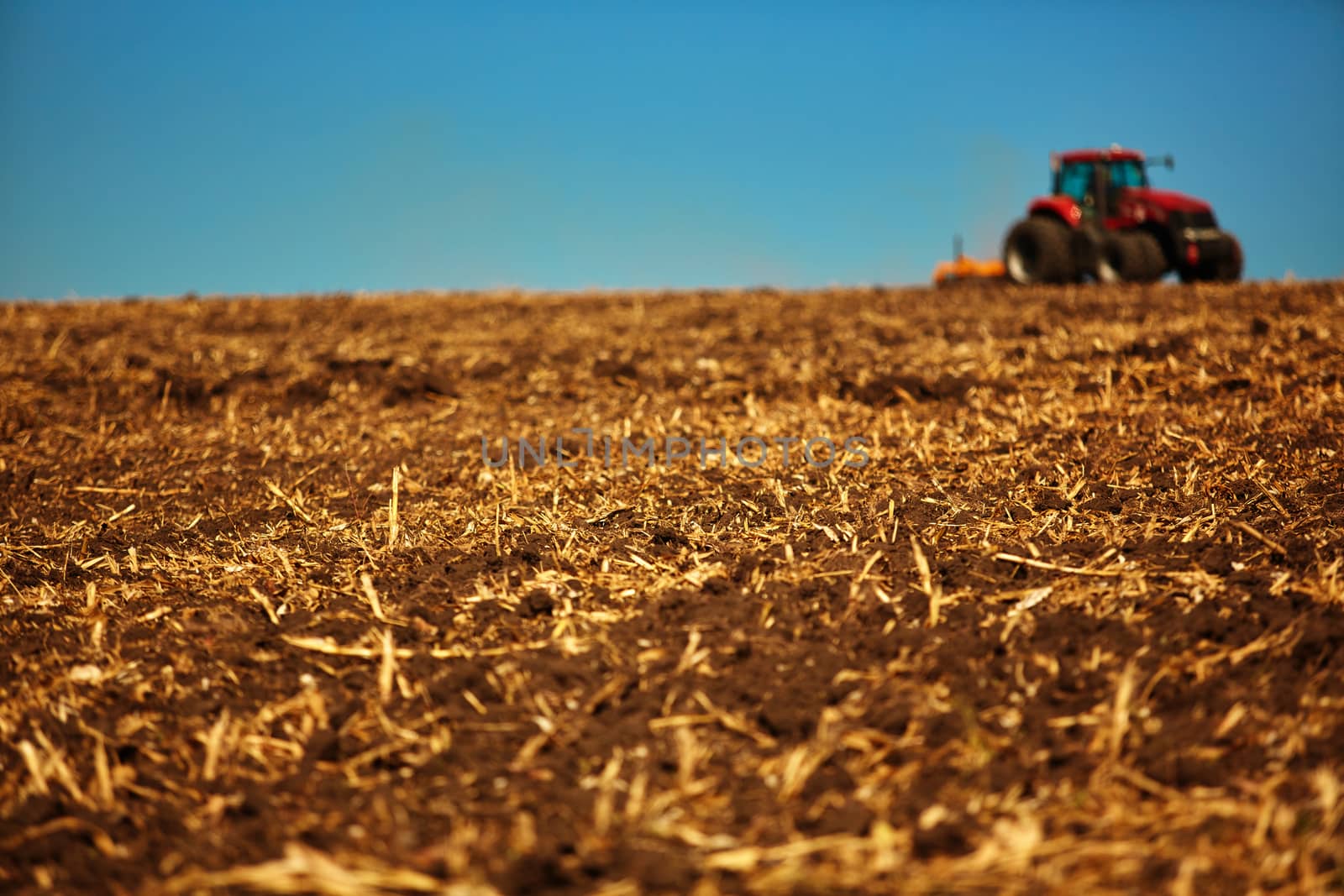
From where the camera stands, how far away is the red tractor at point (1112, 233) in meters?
16.0

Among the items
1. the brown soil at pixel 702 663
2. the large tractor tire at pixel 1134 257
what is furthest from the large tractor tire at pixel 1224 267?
the brown soil at pixel 702 663

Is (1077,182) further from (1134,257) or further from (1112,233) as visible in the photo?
(1134,257)

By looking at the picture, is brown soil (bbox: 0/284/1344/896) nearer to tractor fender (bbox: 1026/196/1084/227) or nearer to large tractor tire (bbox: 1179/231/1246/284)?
large tractor tire (bbox: 1179/231/1246/284)

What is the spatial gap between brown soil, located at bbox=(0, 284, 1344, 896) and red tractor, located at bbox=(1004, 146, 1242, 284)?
10122mm

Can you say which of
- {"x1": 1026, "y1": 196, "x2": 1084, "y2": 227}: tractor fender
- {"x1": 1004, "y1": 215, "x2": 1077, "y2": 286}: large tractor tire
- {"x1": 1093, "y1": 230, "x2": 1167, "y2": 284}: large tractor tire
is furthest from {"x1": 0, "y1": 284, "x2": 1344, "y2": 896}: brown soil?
{"x1": 1026, "y1": 196, "x2": 1084, "y2": 227}: tractor fender

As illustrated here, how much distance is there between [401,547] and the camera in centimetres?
441

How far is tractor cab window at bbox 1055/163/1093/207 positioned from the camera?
17.7m

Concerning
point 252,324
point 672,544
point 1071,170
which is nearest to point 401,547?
point 672,544

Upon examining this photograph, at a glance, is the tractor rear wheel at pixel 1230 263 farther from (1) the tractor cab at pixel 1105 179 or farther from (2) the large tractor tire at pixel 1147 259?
(1) the tractor cab at pixel 1105 179

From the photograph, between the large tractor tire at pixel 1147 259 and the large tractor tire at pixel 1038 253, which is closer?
the large tractor tire at pixel 1147 259

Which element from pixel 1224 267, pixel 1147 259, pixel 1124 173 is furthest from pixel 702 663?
pixel 1124 173

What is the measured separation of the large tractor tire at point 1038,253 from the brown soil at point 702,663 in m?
10.6

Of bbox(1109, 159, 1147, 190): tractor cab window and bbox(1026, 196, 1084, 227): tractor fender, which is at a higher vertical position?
bbox(1109, 159, 1147, 190): tractor cab window

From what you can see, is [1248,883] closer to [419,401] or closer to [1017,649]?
[1017,649]
